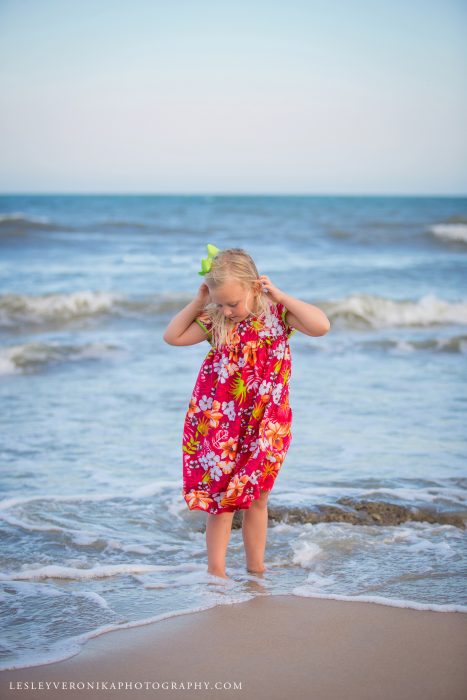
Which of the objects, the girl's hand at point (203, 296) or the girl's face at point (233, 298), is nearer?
the girl's face at point (233, 298)

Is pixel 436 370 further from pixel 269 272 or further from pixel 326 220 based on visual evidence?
pixel 326 220

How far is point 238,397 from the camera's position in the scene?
11.3 ft

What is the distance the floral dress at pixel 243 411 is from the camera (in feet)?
11.2

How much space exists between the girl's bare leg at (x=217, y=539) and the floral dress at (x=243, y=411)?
92 mm

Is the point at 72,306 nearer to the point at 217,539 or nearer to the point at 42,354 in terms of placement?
the point at 42,354

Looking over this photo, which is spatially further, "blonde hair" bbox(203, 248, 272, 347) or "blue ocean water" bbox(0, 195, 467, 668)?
"blue ocean water" bbox(0, 195, 467, 668)

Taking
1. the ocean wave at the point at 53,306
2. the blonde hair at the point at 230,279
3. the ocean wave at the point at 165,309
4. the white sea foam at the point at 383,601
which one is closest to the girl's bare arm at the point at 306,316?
the blonde hair at the point at 230,279

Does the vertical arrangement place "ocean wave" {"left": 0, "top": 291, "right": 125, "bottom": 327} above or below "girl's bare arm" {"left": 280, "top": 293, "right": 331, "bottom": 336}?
below

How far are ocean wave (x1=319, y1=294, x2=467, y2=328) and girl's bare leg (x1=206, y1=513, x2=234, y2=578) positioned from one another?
829cm

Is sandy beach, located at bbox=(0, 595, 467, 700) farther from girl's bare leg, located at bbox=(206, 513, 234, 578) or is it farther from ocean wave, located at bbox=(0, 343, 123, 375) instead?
ocean wave, located at bbox=(0, 343, 123, 375)

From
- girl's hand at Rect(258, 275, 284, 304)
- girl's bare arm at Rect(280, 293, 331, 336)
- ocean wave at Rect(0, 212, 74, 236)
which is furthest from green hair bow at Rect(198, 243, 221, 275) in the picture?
ocean wave at Rect(0, 212, 74, 236)

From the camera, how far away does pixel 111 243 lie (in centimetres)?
2244

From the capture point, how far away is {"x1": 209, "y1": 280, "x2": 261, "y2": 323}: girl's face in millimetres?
3273

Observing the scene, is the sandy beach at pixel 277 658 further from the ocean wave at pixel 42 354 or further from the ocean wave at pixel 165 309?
the ocean wave at pixel 165 309
